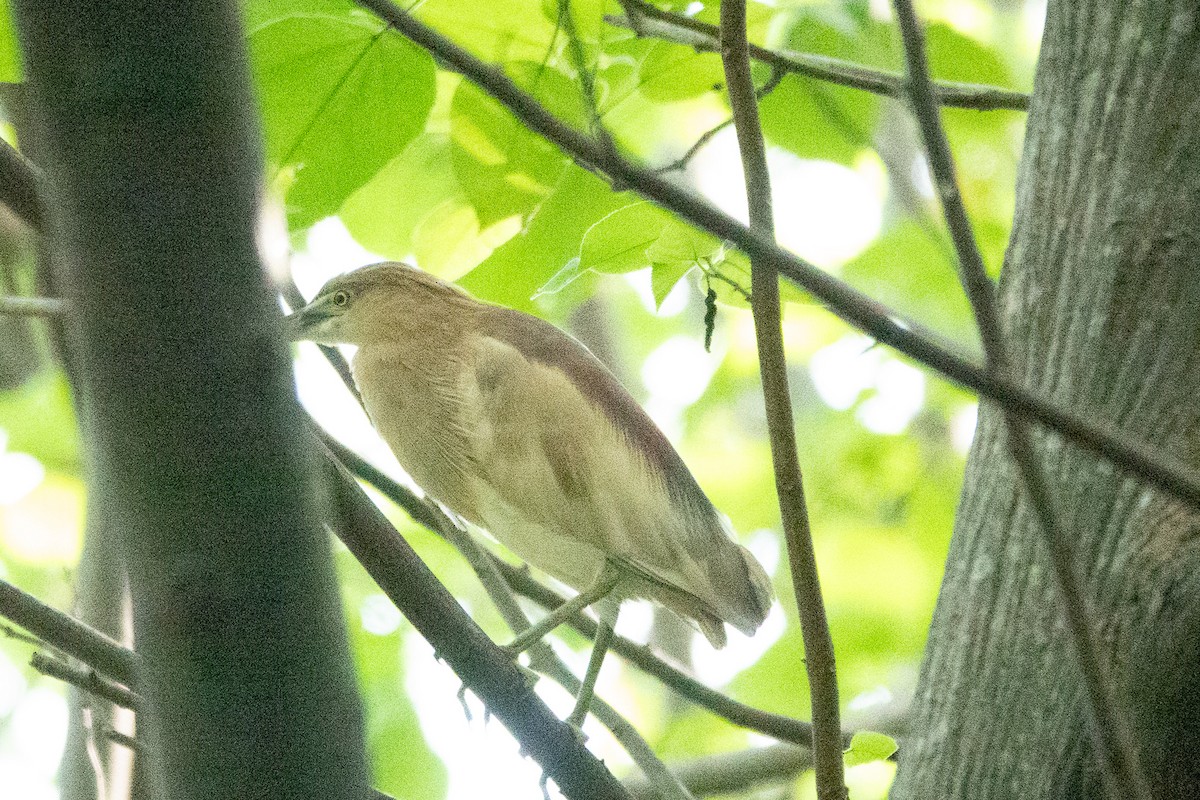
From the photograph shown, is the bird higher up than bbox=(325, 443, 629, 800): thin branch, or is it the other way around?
the bird

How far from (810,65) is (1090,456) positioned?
31.7 inches

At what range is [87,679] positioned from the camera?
176 cm

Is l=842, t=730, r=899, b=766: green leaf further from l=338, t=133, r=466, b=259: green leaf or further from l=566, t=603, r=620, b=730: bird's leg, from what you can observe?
l=338, t=133, r=466, b=259: green leaf

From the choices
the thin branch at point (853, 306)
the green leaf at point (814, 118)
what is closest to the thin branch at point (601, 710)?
the green leaf at point (814, 118)

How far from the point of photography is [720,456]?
17.1 feet

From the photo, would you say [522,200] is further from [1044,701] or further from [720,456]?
[720,456]

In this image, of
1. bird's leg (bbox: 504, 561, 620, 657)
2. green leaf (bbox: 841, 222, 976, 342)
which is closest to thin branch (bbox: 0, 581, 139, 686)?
bird's leg (bbox: 504, 561, 620, 657)

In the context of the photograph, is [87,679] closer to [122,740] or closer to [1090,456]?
[122,740]

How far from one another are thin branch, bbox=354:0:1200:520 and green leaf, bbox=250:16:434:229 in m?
0.84

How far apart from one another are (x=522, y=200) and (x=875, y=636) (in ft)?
8.06

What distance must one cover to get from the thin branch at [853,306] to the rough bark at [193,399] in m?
0.41

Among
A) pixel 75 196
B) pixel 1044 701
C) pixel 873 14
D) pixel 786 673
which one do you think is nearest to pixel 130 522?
pixel 75 196

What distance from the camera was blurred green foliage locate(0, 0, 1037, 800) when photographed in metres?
2.01

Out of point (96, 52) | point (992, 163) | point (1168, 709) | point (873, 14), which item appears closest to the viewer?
point (96, 52)
